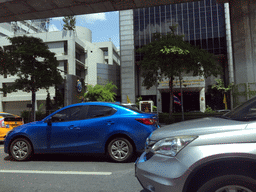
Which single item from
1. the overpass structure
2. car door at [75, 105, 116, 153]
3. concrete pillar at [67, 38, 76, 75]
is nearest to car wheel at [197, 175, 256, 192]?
car door at [75, 105, 116, 153]

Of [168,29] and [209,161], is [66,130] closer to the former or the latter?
[209,161]

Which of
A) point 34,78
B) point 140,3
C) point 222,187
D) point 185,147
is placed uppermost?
point 140,3

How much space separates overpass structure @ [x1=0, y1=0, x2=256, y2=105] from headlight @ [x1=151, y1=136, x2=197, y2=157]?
44.4 feet

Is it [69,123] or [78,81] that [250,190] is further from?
[78,81]

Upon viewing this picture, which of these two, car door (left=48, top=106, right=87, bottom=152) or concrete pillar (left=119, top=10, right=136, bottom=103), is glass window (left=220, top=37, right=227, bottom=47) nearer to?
concrete pillar (left=119, top=10, right=136, bottom=103)

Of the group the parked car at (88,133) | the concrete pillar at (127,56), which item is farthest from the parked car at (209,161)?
the concrete pillar at (127,56)

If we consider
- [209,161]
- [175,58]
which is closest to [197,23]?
[175,58]

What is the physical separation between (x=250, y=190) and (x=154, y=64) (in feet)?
59.4

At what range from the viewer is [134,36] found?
38.8m

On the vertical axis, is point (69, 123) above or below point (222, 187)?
above

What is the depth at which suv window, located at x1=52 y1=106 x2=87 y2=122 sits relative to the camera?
5.86 m

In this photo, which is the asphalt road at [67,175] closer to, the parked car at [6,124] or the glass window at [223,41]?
the parked car at [6,124]

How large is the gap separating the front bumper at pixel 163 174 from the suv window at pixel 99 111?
11.1 ft

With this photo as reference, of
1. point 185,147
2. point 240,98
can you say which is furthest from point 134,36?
point 185,147
